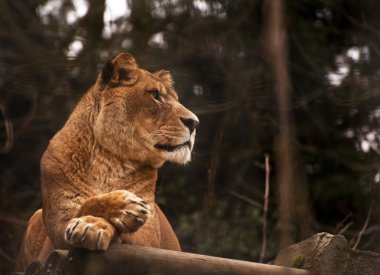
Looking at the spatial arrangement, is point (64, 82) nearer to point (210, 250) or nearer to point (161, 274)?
point (210, 250)

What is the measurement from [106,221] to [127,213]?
80mm

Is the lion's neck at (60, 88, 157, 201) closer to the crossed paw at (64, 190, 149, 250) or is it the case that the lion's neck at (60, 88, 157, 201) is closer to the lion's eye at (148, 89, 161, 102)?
the lion's eye at (148, 89, 161, 102)

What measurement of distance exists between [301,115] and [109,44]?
7.09ft

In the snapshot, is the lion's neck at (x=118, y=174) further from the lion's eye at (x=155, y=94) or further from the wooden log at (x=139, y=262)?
the wooden log at (x=139, y=262)

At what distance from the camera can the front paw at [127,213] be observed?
9.44 feet

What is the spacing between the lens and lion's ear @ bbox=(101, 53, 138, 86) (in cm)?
385

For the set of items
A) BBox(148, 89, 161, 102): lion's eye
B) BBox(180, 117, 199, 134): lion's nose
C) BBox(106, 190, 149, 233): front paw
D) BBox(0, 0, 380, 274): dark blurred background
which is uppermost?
BBox(106, 190, 149, 233): front paw

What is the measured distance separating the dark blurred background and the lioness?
1.71 meters

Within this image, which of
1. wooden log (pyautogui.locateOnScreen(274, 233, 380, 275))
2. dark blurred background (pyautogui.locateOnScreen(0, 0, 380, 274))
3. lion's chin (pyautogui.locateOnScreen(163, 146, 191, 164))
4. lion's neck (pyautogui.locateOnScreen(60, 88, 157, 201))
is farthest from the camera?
dark blurred background (pyautogui.locateOnScreen(0, 0, 380, 274))

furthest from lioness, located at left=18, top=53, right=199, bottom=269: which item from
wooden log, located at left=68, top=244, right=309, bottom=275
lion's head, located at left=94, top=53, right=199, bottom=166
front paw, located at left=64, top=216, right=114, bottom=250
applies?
wooden log, located at left=68, top=244, right=309, bottom=275

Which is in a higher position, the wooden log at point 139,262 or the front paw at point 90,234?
the front paw at point 90,234

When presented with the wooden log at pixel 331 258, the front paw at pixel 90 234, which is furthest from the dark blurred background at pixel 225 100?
the front paw at pixel 90 234

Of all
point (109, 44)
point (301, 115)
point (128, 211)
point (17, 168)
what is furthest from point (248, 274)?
point (301, 115)

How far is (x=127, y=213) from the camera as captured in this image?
2.89m
